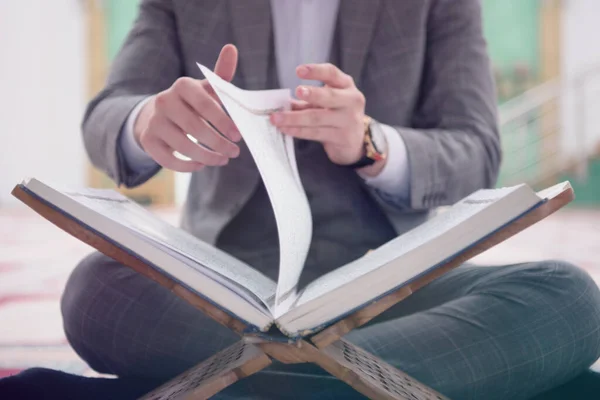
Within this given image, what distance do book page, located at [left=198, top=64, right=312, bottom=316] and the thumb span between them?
33mm

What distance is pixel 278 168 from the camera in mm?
475

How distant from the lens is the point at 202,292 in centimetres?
37

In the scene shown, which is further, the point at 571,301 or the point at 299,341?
the point at 571,301

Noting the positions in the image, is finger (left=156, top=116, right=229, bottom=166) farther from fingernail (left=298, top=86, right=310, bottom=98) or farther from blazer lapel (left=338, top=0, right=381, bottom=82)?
blazer lapel (left=338, top=0, right=381, bottom=82)

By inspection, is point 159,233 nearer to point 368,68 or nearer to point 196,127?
point 196,127

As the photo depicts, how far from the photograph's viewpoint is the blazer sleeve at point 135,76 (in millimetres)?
710

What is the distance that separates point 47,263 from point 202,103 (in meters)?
1.71

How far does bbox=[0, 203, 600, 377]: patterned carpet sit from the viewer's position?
3.01 ft

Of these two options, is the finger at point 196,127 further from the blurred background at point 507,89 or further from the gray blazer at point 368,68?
the blurred background at point 507,89

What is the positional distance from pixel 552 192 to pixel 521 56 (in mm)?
4647

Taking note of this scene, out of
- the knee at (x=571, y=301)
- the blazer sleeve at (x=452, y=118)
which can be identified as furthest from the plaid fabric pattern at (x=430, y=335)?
the blazer sleeve at (x=452, y=118)

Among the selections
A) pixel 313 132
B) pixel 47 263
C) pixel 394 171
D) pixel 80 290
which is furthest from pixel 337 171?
pixel 47 263

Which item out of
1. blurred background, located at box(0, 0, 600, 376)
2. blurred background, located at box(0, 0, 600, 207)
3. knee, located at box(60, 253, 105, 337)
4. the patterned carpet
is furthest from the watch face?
blurred background, located at box(0, 0, 600, 207)

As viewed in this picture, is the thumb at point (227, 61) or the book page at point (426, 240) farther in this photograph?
the thumb at point (227, 61)
